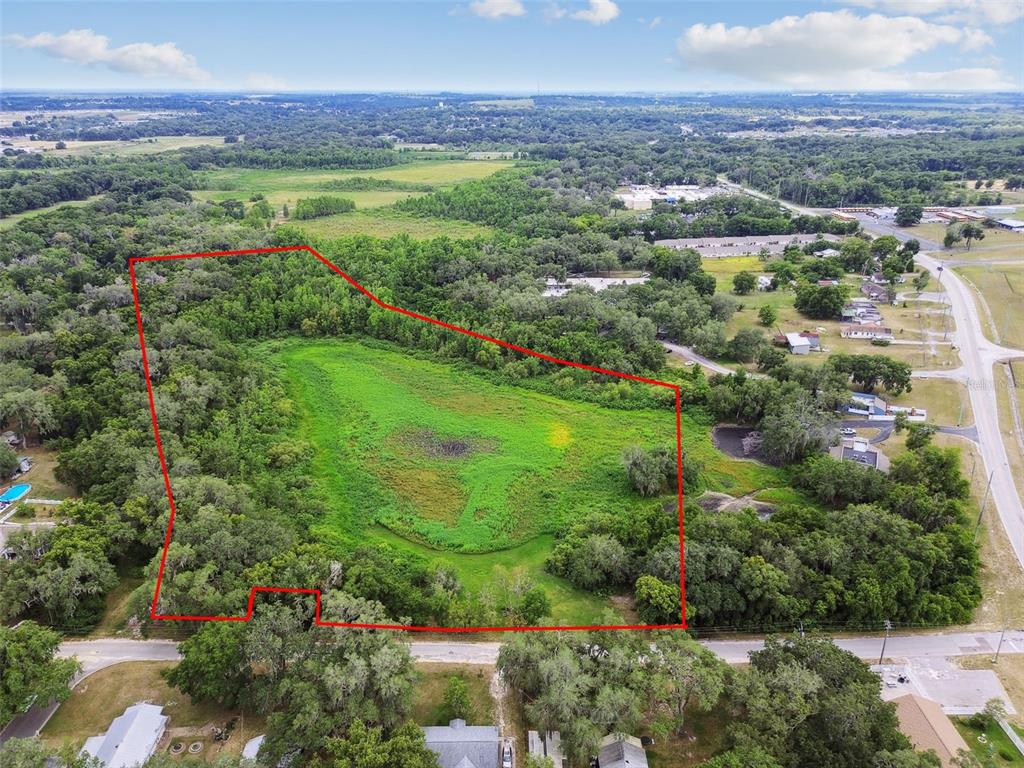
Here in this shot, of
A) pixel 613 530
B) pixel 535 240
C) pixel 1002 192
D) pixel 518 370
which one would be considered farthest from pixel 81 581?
pixel 1002 192

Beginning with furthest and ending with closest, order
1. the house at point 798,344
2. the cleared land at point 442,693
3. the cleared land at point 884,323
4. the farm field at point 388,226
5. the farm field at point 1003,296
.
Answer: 1. the farm field at point 388,226
2. the farm field at point 1003,296
3. the house at point 798,344
4. the cleared land at point 884,323
5. the cleared land at point 442,693

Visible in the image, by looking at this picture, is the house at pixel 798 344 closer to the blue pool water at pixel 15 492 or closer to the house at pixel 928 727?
the house at pixel 928 727

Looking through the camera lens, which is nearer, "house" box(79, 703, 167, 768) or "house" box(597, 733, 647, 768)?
"house" box(597, 733, 647, 768)

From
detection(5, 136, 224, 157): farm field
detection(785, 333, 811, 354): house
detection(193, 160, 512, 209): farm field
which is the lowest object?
detection(785, 333, 811, 354): house

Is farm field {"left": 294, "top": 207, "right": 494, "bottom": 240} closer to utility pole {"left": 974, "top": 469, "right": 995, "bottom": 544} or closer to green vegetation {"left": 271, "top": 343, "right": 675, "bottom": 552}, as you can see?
green vegetation {"left": 271, "top": 343, "right": 675, "bottom": 552}

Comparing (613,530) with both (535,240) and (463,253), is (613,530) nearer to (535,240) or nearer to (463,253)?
(463,253)

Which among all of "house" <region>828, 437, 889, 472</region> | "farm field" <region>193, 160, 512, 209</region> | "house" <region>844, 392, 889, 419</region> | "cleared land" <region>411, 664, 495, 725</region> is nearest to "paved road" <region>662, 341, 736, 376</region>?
"house" <region>844, 392, 889, 419</region>

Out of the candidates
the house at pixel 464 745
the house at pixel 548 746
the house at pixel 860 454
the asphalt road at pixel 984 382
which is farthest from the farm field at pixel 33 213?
the asphalt road at pixel 984 382
